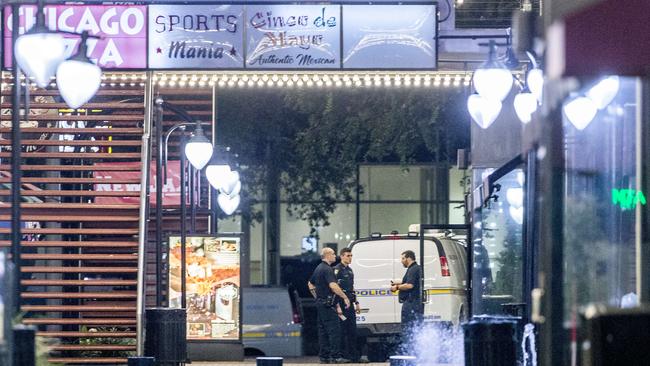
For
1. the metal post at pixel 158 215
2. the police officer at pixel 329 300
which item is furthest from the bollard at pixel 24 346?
the police officer at pixel 329 300

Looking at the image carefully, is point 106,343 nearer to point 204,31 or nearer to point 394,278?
point 204,31

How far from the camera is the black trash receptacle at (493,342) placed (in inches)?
463

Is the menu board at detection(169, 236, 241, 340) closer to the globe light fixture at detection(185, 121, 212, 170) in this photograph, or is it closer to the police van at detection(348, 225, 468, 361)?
the globe light fixture at detection(185, 121, 212, 170)

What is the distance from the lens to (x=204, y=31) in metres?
20.6

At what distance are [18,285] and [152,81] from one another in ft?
35.5

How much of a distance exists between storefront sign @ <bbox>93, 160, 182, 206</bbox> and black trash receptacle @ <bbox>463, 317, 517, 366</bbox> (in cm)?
1036

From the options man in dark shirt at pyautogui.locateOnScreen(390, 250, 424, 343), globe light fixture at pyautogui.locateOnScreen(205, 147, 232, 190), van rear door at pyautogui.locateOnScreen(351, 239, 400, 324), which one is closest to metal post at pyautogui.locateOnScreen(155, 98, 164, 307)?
globe light fixture at pyautogui.locateOnScreen(205, 147, 232, 190)

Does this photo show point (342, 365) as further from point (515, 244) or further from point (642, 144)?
point (642, 144)

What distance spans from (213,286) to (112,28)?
466 cm

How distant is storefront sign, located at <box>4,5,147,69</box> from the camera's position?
20656 millimetres

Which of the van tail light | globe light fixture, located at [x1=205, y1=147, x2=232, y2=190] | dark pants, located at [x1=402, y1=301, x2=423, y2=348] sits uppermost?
globe light fixture, located at [x1=205, y1=147, x2=232, y2=190]

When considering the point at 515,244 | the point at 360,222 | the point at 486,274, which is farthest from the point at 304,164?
the point at 515,244

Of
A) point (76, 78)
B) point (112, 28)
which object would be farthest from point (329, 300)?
point (76, 78)

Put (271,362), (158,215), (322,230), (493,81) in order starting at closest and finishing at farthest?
(271,362) < (493,81) < (158,215) < (322,230)
